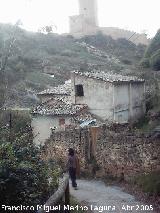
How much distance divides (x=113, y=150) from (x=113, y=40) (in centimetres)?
5945

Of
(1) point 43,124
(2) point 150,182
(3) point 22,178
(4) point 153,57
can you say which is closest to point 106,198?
(2) point 150,182

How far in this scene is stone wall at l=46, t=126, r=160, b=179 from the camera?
15.4 metres

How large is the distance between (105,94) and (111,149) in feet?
46.1

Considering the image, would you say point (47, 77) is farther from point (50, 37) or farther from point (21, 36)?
point (50, 37)

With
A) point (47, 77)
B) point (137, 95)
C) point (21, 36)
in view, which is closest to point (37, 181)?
point (137, 95)

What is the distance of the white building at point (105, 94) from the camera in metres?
30.6

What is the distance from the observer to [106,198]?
13.9 m

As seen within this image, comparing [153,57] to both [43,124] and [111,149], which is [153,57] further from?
[111,149]

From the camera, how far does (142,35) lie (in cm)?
7825

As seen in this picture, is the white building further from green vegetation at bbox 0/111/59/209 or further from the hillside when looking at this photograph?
green vegetation at bbox 0/111/59/209

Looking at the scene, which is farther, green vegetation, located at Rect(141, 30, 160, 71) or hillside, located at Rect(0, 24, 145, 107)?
hillside, located at Rect(0, 24, 145, 107)

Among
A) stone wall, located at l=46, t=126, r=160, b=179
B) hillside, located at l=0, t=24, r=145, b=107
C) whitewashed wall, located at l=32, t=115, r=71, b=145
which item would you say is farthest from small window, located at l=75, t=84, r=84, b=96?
stone wall, located at l=46, t=126, r=160, b=179

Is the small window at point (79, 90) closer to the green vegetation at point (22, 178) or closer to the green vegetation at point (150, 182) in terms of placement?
the green vegetation at point (150, 182)

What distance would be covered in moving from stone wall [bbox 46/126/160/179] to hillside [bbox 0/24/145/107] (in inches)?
701
